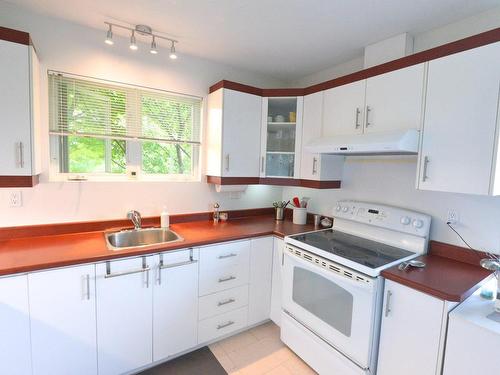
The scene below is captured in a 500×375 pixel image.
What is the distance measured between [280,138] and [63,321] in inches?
85.1

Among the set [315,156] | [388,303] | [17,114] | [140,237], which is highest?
[17,114]

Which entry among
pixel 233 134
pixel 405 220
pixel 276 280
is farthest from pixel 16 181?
pixel 405 220

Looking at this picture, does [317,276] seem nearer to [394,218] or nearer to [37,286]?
[394,218]

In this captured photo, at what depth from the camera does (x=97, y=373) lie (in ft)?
5.34

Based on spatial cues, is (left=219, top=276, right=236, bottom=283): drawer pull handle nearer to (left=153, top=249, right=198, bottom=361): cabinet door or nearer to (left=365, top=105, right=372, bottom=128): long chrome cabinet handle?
(left=153, top=249, right=198, bottom=361): cabinet door

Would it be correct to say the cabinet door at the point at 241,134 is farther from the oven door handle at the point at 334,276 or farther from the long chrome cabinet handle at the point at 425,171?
the long chrome cabinet handle at the point at 425,171

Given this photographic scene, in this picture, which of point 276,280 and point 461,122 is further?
point 276,280

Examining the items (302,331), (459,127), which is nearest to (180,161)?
(302,331)

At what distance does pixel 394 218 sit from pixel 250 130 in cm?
142

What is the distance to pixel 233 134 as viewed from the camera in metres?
2.38

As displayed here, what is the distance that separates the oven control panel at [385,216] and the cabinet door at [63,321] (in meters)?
1.93

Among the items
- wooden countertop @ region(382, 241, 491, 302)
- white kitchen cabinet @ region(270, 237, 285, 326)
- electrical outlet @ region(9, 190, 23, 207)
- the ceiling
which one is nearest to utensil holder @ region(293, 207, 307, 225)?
white kitchen cabinet @ region(270, 237, 285, 326)

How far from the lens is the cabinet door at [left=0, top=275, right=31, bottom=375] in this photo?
1.37m

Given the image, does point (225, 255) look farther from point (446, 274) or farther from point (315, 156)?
point (446, 274)
